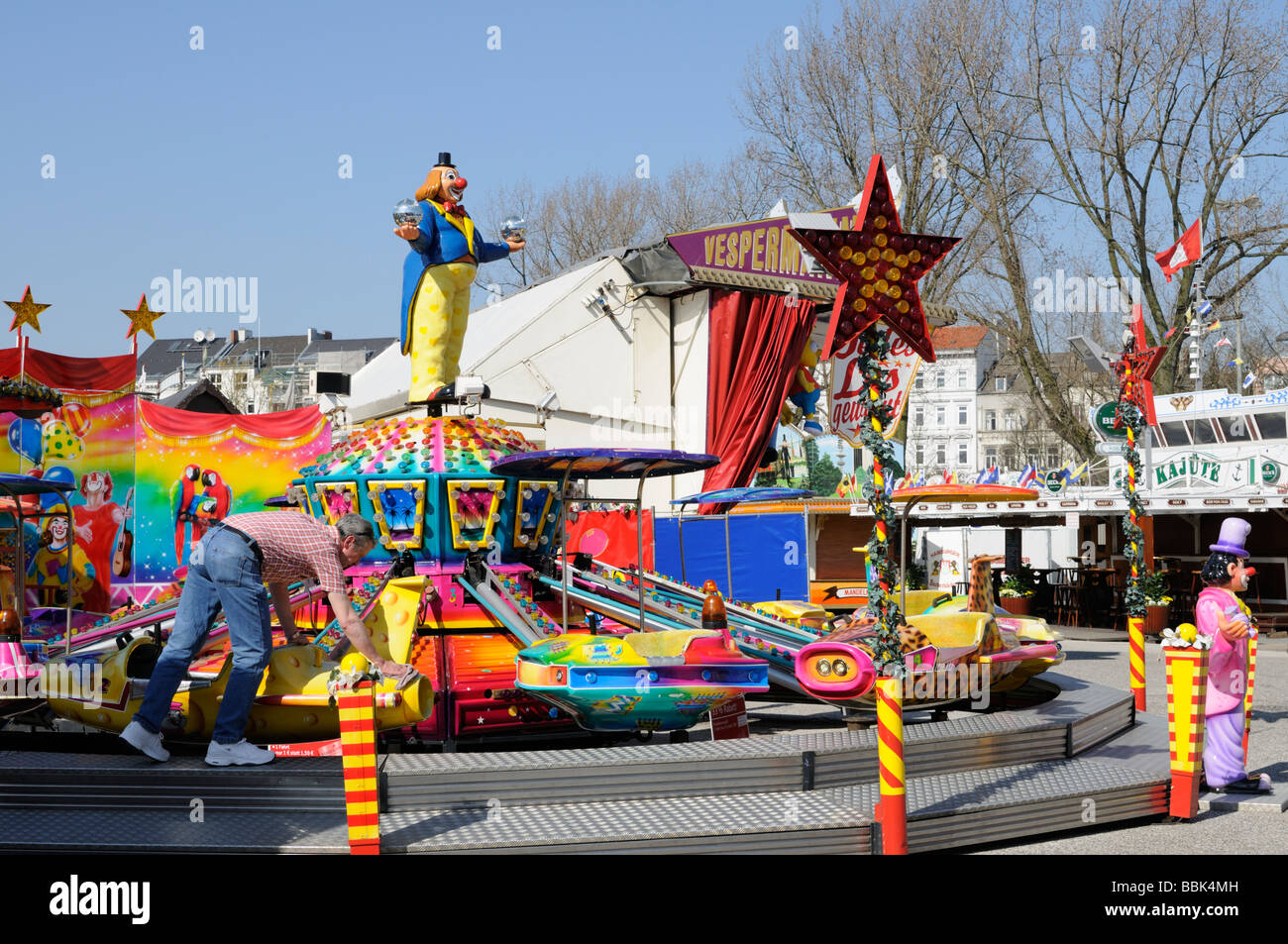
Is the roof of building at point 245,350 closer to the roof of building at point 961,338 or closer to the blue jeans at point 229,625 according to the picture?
the roof of building at point 961,338

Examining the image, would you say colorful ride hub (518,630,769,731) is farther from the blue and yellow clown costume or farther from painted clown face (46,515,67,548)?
painted clown face (46,515,67,548)

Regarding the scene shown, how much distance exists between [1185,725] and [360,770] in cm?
484

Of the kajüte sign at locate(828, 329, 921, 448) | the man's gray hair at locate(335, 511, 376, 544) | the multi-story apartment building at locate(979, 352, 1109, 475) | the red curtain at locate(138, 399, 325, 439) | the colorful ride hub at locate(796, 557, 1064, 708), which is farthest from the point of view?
the multi-story apartment building at locate(979, 352, 1109, 475)

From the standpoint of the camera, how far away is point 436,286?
10.6 m

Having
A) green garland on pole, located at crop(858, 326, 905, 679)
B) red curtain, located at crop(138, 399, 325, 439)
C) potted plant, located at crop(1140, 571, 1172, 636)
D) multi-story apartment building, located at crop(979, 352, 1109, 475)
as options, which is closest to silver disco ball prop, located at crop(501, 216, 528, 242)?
green garland on pole, located at crop(858, 326, 905, 679)

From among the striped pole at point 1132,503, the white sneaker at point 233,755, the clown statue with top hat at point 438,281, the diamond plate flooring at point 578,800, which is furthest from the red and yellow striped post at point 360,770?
the striped pole at point 1132,503

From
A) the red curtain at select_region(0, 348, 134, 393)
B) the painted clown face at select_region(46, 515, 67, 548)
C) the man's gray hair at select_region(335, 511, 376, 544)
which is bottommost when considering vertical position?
the painted clown face at select_region(46, 515, 67, 548)

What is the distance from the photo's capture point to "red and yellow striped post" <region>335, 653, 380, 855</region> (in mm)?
5699

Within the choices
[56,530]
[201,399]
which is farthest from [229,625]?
[201,399]

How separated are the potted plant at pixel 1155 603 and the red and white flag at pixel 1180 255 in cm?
858

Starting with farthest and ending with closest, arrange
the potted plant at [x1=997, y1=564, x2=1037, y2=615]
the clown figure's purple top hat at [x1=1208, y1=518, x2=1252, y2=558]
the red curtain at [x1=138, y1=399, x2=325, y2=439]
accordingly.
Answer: the potted plant at [x1=997, y1=564, x2=1037, y2=615] < the red curtain at [x1=138, y1=399, x2=325, y2=439] < the clown figure's purple top hat at [x1=1208, y1=518, x2=1252, y2=558]

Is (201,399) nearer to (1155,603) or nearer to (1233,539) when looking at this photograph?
(1155,603)

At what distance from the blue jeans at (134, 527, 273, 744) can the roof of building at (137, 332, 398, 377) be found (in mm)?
80261

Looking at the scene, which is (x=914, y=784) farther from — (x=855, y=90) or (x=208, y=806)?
(x=855, y=90)
